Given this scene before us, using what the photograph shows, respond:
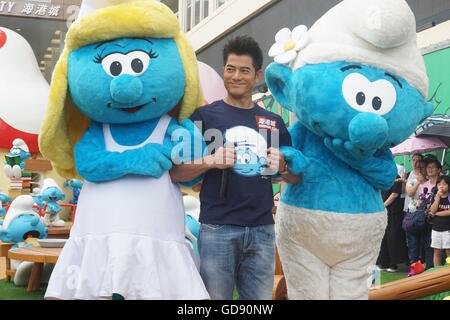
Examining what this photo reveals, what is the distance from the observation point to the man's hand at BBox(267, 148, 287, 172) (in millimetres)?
2545

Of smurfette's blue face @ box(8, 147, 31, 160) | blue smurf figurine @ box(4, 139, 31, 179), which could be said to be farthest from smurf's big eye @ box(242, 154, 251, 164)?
smurfette's blue face @ box(8, 147, 31, 160)

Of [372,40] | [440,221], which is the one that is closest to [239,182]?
[372,40]

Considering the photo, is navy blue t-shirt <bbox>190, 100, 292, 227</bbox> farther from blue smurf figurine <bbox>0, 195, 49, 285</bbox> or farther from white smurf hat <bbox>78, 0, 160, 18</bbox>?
blue smurf figurine <bbox>0, 195, 49, 285</bbox>

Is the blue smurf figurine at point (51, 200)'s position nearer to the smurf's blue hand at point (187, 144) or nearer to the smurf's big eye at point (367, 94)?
the smurf's blue hand at point (187, 144)

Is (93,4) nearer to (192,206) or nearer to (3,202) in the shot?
(192,206)

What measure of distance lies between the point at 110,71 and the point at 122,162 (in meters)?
0.42

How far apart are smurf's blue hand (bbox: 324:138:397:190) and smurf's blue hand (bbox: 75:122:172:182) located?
79 centimetres

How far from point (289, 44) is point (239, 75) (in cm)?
35

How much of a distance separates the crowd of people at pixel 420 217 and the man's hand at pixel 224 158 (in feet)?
12.7

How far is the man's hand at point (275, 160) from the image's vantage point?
2.54m

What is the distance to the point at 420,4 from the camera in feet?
23.9

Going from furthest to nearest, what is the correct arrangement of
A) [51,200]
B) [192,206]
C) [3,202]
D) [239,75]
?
[3,202] < [51,200] < [192,206] < [239,75]

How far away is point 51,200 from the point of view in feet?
24.9
